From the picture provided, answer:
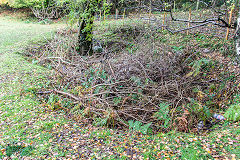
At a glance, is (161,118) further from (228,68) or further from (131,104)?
(228,68)

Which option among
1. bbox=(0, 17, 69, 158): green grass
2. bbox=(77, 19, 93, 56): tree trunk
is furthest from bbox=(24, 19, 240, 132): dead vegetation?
bbox=(77, 19, 93, 56): tree trunk

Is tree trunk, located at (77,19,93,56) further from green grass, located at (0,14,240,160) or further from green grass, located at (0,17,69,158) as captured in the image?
green grass, located at (0,14,240,160)

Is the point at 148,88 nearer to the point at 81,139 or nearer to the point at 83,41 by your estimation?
the point at 81,139

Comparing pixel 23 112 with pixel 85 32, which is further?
pixel 85 32

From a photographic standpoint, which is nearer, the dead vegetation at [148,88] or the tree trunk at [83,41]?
the dead vegetation at [148,88]

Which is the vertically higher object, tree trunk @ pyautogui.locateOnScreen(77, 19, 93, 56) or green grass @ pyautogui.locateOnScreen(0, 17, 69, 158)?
tree trunk @ pyautogui.locateOnScreen(77, 19, 93, 56)

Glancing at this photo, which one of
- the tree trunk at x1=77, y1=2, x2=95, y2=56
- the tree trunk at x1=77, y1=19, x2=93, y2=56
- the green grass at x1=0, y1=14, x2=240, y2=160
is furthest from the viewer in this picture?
the tree trunk at x1=77, y1=19, x2=93, y2=56

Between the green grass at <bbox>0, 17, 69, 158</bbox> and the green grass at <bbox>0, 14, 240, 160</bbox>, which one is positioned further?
the green grass at <bbox>0, 17, 69, 158</bbox>

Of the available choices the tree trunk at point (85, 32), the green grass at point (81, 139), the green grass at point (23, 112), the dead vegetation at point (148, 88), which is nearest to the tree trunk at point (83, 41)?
the tree trunk at point (85, 32)

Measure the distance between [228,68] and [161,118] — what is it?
3975 mm

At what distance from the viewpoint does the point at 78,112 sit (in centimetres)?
591

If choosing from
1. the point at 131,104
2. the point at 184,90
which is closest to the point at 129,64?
the point at 131,104

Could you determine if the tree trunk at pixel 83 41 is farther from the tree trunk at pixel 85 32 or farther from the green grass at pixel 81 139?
the green grass at pixel 81 139

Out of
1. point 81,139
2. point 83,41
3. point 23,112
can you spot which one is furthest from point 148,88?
point 83,41
